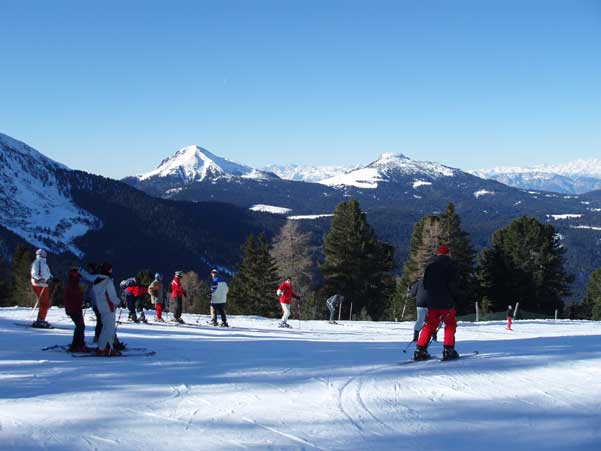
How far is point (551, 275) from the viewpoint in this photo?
52938 mm

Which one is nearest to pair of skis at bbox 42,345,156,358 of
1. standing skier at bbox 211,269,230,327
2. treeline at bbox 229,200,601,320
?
standing skier at bbox 211,269,230,327

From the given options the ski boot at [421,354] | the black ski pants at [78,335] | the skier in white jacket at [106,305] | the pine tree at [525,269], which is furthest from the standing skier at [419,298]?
the pine tree at [525,269]

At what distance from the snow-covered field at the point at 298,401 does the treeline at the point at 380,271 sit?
33383 millimetres

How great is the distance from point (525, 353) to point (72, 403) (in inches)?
303

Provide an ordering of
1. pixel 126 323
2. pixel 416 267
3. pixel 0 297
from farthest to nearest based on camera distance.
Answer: pixel 0 297 < pixel 416 267 < pixel 126 323

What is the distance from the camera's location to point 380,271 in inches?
1822

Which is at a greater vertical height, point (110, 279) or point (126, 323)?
point (110, 279)

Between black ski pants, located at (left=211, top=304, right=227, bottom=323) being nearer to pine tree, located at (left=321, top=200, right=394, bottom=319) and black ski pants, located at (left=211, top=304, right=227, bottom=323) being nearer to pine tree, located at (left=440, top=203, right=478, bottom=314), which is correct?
pine tree, located at (left=321, top=200, right=394, bottom=319)

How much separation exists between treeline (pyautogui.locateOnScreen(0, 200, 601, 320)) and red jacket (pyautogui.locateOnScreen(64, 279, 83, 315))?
32.1 meters

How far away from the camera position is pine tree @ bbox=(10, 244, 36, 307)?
53.2 m

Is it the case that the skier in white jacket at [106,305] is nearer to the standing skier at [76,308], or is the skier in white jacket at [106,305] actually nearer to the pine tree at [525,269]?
the standing skier at [76,308]

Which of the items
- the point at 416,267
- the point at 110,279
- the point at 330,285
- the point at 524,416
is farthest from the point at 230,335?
the point at 416,267

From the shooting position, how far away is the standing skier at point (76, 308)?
1070 centimetres

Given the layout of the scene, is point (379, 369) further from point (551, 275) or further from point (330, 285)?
point (551, 275)
